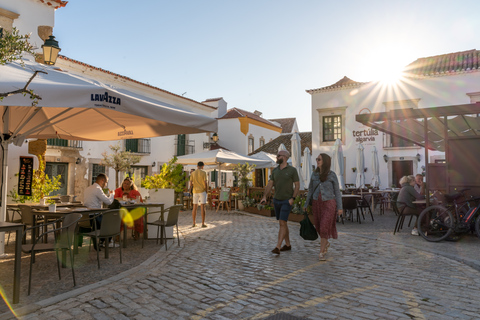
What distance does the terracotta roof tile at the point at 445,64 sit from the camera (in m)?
20.8

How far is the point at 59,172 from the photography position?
20281 millimetres

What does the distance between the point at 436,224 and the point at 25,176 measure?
11346 mm

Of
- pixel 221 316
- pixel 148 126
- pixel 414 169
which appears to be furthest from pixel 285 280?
pixel 414 169

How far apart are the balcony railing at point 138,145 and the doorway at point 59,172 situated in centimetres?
403

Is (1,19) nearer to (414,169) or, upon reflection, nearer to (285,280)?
(285,280)

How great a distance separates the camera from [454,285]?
182 inches

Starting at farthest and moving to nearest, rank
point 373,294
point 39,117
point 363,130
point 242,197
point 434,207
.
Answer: point 363,130
point 242,197
point 434,207
point 39,117
point 373,294

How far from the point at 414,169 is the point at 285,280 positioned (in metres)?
19.4

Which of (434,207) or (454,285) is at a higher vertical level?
(434,207)

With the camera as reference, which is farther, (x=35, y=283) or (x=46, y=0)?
(x=46, y=0)

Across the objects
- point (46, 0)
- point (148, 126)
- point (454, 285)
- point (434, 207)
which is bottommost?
point (454, 285)

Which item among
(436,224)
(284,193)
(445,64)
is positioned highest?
(445,64)

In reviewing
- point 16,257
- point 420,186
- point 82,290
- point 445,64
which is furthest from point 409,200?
point 445,64

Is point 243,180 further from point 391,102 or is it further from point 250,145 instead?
point 250,145
